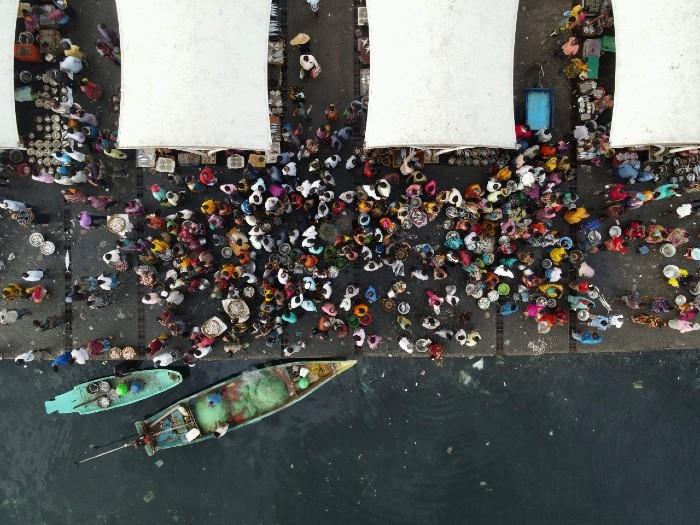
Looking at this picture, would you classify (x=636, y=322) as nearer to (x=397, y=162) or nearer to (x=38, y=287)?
(x=397, y=162)

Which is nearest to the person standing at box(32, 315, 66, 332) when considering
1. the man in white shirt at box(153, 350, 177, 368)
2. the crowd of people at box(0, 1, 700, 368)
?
the crowd of people at box(0, 1, 700, 368)

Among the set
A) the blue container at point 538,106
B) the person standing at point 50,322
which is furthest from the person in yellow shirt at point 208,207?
the blue container at point 538,106

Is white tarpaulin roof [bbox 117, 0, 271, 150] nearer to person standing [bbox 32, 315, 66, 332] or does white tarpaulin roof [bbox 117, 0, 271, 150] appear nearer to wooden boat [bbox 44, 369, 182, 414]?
person standing [bbox 32, 315, 66, 332]

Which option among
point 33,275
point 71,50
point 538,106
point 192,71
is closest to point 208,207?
point 192,71

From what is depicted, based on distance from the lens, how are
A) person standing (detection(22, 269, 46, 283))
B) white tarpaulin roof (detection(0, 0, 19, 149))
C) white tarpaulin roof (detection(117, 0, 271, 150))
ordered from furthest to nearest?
person standing (detection(22, 269, 46, 283)) < white tarpaulin roof (detection(0, 0, 19, 149)) < white tarpaulin roof (detection(117, 0, 271, 150))

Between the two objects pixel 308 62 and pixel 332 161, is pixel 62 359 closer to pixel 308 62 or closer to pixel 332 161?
pixel 332 161

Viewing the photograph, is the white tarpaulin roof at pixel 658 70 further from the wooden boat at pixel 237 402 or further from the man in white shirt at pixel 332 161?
the wooden boat at pixel 237 402
